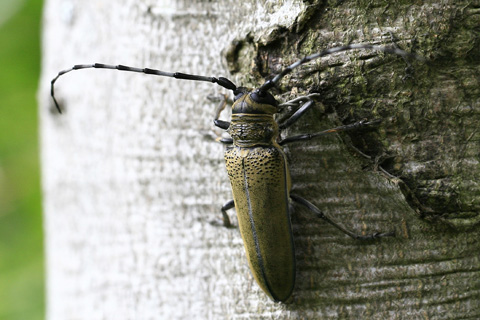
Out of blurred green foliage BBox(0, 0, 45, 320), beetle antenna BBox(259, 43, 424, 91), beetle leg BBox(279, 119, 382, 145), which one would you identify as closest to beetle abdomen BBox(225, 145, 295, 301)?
beetle leg BBox(279, 119, 382, 145)

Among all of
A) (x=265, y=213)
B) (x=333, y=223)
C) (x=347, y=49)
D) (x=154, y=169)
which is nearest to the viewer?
(x=347, y=49)

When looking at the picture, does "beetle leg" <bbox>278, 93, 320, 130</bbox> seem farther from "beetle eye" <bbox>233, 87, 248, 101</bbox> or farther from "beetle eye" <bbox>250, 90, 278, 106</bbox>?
"beetle eye" <bbox>233, 87, 248, 101</bbox>

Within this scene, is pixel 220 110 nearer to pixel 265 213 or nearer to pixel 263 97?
pixel 263 97

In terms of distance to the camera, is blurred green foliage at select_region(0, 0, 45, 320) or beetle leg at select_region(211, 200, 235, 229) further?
blurred green foliage at select_region(0, 0, 45, 320)

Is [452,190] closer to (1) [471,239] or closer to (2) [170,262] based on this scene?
(1) [471,239]

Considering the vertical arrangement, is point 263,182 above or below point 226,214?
above

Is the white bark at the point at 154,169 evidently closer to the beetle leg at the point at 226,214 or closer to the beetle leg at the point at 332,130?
the beetle leg at the point at 226,214

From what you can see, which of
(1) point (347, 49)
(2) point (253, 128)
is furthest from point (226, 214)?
(1) point (347, 49)
